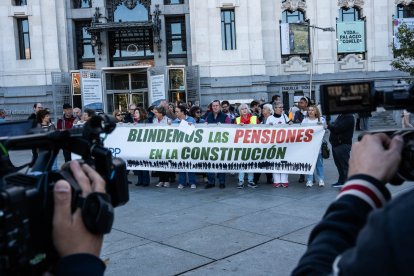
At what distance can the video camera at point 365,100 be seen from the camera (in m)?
1.53

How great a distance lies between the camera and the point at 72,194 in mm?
1433

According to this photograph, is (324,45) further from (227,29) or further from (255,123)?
(255,123)

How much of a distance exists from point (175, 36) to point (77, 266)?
27450 millimetres

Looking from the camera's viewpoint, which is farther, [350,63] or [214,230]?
[350,63]

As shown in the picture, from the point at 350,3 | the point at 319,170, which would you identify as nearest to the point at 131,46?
the point at 350,3

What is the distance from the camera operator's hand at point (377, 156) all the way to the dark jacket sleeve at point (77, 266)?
2.98ft

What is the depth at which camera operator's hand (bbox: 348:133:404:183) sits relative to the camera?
1342 millimetres

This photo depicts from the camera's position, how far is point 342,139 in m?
8.86

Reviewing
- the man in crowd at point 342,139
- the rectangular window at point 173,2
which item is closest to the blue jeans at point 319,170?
the man in crowd at point 342,139

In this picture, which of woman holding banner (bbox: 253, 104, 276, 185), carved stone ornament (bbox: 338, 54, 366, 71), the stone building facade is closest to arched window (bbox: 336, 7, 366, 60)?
the stone building facade

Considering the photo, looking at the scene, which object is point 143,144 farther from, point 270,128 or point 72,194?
point 72,194

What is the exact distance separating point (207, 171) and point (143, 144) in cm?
169

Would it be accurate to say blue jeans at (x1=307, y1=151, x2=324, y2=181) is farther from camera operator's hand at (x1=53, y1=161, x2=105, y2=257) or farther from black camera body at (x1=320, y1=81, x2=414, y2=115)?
camera operator's hand at (x1=53, y1=161, x2=105, y2=257)

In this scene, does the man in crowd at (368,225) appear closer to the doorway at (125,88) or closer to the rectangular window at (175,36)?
the doorway at (125,88)
